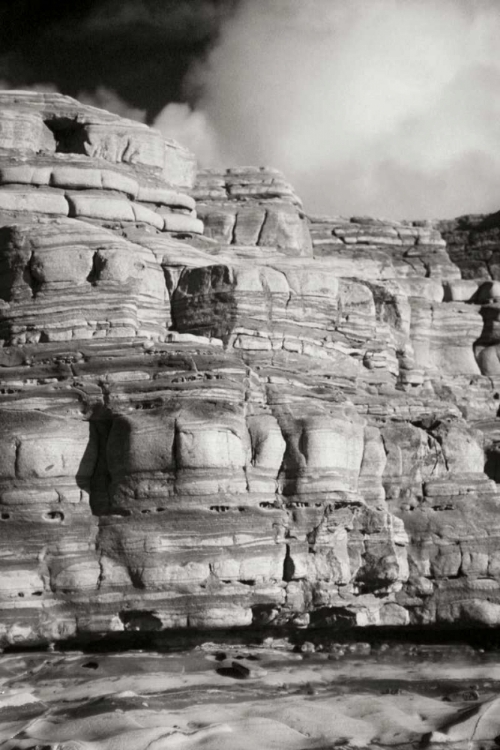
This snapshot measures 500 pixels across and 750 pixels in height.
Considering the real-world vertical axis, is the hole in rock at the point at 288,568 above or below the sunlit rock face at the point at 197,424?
below

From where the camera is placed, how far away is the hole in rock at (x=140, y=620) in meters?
26.2

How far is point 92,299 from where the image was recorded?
29.6 m

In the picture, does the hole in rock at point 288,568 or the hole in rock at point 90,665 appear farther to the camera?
Answer: the hole in rock at point 288,568

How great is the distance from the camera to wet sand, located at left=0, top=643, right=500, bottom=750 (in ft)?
69.6

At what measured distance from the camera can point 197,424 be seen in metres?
26.8

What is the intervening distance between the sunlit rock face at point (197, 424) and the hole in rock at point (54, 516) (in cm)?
4

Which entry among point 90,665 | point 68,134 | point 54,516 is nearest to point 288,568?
point 90,665

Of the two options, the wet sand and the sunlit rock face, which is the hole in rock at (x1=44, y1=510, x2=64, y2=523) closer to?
the sunlit rock face

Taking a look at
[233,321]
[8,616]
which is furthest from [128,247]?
[8,616]

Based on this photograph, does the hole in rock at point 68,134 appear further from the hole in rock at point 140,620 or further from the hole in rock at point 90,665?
the hole in rock at point 90,665

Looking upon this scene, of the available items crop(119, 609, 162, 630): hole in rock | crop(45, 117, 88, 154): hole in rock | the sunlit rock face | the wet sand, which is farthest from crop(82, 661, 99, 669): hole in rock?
crop(45, 117, 88, 154): hole in rock

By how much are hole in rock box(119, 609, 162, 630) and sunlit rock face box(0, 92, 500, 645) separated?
5cm

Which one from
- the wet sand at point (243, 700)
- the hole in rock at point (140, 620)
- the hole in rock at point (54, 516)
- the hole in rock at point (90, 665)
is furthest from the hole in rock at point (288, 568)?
the hole in rock at point (54, 516)

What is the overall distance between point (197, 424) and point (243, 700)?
24.3 ft
